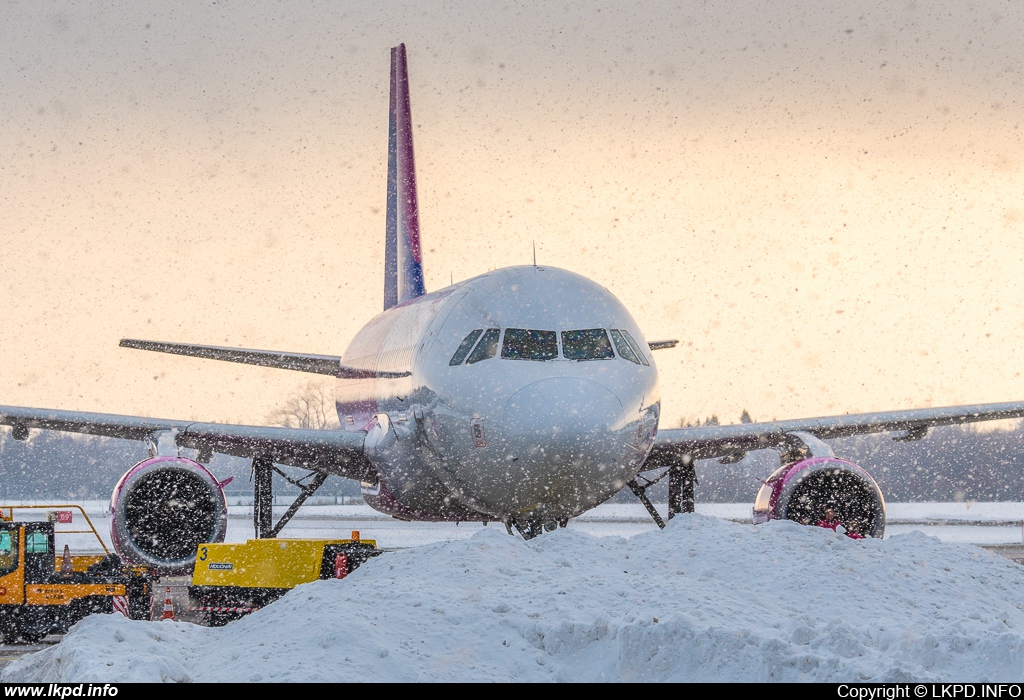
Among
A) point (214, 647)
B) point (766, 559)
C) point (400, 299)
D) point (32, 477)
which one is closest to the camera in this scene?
point (214, 647)

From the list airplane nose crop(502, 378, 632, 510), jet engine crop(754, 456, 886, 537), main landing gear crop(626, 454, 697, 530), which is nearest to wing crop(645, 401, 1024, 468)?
main landing gear crop(626, 454, 697, 530)

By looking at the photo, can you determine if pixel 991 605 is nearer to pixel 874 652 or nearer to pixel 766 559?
pixel 766 559

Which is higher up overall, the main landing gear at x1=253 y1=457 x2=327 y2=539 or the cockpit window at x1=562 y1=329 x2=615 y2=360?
the cockpit window at x1=562 y1=329 x2=615 y2=360

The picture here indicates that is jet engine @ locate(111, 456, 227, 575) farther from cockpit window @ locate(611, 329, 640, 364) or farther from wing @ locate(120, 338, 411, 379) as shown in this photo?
cockpit window @ locate(611, 329, 640, 364)

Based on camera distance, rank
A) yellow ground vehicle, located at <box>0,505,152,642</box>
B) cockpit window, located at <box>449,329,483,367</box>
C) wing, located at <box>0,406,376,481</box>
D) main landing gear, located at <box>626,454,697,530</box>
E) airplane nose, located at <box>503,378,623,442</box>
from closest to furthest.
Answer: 1. airplane nose, located at <box>503,378,623,442</box>
2. yellow ground vehicle, located at <box>0,505,152,642</box>
3. cockpit window, located at <box>449,329,483,367</box>
4. wing, located at <box>0,406,376,481</box>
5. main landing gear, located at <box>626,454,697,530</box>

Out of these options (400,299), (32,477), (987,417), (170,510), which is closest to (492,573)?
(170,510)

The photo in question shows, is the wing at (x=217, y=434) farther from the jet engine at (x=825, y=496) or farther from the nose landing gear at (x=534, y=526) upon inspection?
the jet engine at (x=825, y=496)

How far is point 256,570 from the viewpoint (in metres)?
10.6

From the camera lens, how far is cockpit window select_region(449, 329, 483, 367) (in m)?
12.1

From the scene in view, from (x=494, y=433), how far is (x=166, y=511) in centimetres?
489

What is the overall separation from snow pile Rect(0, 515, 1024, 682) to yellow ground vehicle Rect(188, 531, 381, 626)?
1048mm

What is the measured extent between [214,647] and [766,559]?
464cm

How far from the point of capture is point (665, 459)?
15.2m

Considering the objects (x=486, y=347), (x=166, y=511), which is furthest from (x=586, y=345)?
(x=166, y=511)
